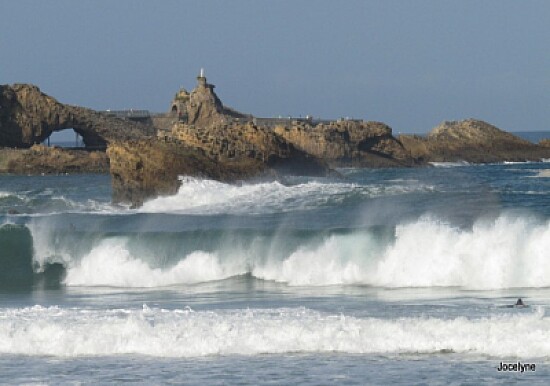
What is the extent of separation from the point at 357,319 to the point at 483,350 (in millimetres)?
2072

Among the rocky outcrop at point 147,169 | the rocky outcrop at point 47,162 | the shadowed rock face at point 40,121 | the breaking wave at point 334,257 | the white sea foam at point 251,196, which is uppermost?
the shadowed rock face at point 40,121

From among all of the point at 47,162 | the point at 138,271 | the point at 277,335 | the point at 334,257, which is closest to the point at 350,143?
the point at 47,162

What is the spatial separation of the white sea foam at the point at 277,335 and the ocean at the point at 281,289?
26 millimetres

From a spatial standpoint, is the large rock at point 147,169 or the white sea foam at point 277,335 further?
the large rock at point 147,169

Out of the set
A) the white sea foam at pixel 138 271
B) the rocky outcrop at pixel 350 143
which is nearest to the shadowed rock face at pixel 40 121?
the rocky outcrop at pixel 350 143

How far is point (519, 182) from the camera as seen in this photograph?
48.7 metres

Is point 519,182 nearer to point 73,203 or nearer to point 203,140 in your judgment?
point 203,140

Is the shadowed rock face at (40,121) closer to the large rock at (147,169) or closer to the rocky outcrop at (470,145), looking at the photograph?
the rocky outcrop at (470,145)

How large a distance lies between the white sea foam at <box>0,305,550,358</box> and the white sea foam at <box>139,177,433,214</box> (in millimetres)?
17193

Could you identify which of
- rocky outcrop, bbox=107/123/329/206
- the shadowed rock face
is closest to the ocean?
rocky outcrop, bbox=107/123/329/206

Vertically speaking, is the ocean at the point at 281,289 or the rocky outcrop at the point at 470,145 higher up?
the rocky outcrop at the point at 470,145

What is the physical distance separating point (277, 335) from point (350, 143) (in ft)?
194

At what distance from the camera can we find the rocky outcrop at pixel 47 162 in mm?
69688

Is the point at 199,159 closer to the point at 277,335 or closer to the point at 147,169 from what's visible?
the point at 147,169
